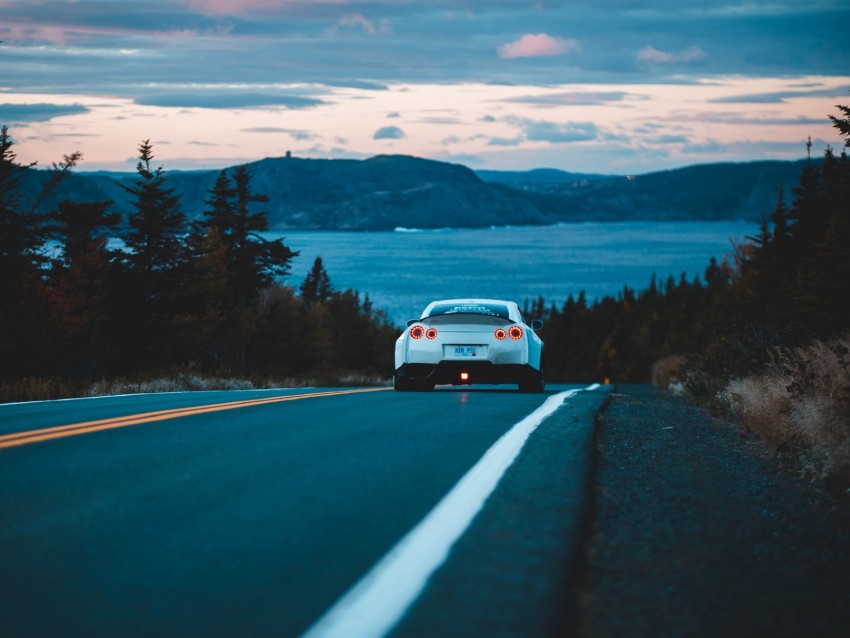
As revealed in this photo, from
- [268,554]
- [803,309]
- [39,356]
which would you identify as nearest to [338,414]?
[268,554]

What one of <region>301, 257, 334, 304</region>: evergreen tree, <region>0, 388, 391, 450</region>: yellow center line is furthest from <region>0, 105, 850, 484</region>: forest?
<region>301, 257, 334, 304</region>: evergreen tree

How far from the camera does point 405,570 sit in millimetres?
4227

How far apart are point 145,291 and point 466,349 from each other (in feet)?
130

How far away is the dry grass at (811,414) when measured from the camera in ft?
25.3

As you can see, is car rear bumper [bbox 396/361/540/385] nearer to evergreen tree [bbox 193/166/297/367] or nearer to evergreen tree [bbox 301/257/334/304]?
evergreen tree [bbox 193/166/297/367]

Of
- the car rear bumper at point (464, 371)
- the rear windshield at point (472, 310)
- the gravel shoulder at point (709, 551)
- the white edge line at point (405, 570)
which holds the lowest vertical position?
the car rear bumper at point (464, 371)

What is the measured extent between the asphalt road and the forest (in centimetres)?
326

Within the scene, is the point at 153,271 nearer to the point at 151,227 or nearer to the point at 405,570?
the point at 151,227

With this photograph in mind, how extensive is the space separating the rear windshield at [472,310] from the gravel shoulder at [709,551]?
7066mm

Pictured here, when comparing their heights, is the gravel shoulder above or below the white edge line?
below

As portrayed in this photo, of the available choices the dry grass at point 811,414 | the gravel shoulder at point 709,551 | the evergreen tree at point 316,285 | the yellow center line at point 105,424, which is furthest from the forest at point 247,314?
the evergreen tree at point 316,285

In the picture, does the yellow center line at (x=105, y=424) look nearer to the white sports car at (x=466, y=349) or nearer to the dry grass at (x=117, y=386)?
the dry grass at (x=117, y=386)

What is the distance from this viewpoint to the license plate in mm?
15219

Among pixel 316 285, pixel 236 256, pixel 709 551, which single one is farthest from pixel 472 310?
pixel 316 285
